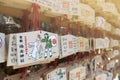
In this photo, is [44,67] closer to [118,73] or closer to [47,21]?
[47,21]

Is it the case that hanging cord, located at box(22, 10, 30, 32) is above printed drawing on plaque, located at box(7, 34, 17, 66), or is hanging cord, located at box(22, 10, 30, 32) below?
above

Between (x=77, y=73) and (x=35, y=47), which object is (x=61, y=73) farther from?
(x=35, y=47)

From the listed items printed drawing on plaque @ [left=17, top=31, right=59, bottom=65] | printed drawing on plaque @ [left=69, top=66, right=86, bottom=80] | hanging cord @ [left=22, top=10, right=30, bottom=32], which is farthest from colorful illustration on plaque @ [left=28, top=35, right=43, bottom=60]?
printed drawing on plaque @ [left=69, top=66, right=86, bottom=80]

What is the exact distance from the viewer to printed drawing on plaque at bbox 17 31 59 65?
2.37 feet

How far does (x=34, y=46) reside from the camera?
778 mm

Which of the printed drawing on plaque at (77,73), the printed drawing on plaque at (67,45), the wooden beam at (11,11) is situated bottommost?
the printed drawing on plaque at (77,73)

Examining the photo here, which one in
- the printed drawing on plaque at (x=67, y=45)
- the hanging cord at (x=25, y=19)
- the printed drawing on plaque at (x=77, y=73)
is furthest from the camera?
the printed drawing on plaque at (x=77, y=73)

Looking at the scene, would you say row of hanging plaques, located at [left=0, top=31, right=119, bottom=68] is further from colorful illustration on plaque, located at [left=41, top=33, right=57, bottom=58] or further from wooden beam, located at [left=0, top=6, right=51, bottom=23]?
wooden beam, located at [left=0, top=6, right=51, bottom=23]

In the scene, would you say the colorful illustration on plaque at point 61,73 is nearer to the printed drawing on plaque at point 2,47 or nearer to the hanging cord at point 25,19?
the hanging cord at point 25,19

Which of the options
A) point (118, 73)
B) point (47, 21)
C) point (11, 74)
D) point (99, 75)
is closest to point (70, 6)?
point (47, 21)

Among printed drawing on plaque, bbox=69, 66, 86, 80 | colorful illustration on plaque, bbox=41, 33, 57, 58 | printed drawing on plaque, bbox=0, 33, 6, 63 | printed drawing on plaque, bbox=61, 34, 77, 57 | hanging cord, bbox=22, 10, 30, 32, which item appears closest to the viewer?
printed drawing on plaque, bbox=0, 33, 6, 63

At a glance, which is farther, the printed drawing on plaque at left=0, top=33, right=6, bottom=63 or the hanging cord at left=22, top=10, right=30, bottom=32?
the hanging cord at left=22, top=10, right=30, bottom=32

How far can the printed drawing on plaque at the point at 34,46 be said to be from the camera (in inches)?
28.5

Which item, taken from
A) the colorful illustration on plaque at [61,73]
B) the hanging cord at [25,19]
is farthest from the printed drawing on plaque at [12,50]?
the colorful illustration on plaque at [61,73]
